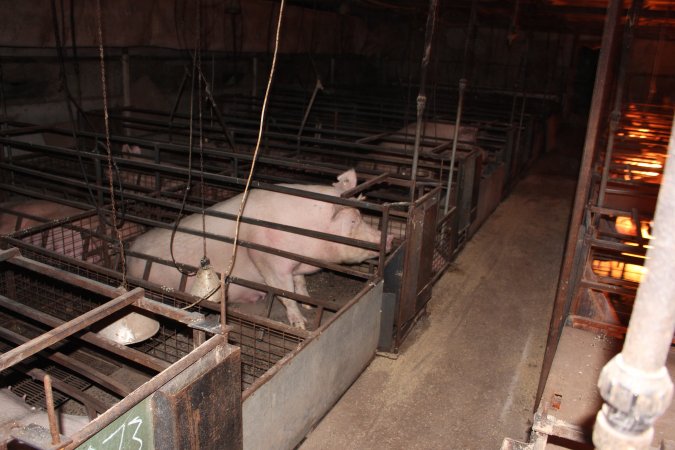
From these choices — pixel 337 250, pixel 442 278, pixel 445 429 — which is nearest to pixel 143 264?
pixel 337 250

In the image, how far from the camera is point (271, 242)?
4926 mm

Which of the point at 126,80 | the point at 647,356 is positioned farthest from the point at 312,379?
the point at 126,80

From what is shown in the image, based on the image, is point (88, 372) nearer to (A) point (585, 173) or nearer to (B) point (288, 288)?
(B) point (288, 288)

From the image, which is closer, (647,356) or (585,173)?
(647,356)

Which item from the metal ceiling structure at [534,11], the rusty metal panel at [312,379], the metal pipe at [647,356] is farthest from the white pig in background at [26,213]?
the metal pipe at [647,356]

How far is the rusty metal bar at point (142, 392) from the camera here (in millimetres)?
1739

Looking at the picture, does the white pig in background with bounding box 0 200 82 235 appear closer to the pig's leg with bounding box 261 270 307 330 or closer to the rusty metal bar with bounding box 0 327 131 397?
the pig's leg with bounding box 261 270 307 330

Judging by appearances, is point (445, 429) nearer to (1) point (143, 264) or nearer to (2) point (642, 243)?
(2) point (642, 243)

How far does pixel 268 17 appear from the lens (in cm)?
995

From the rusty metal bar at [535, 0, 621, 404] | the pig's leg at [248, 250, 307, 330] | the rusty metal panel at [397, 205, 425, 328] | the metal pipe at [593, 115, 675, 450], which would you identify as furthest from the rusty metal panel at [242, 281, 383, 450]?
the metal pipe at [593, 115, 675, 450]

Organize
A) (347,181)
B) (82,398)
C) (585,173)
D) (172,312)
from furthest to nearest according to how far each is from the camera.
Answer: (347,181) → (585,173) → (82,398) → (172,312)

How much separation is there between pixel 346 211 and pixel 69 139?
190 inches

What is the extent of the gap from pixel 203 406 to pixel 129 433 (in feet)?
1.15

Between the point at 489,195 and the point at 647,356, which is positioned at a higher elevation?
the point at 647,356
